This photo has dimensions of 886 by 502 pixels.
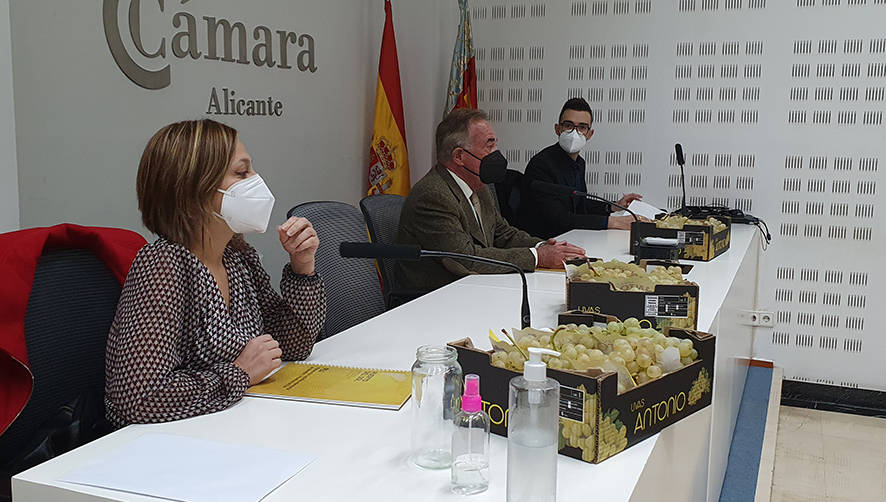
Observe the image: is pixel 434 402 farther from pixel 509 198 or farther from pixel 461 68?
pixel 461 68

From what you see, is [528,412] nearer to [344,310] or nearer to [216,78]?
[344,310]

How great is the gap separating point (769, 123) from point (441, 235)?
7.33 feet

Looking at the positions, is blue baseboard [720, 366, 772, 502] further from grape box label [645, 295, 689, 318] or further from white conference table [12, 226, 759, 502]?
grape box label [645, 295, 689, 318]

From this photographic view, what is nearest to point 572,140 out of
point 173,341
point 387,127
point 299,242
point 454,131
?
point 387,127

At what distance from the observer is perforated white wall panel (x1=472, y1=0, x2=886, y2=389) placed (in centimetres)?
392

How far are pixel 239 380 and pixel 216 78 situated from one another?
202cm

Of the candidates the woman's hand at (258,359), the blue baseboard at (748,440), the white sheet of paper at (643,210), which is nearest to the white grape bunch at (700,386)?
the woman's hand at (258,359)

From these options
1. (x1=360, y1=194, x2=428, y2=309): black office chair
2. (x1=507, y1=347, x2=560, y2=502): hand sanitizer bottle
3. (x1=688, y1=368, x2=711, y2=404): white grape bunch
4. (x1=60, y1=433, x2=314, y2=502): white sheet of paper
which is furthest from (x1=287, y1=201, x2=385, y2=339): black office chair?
(x1=507, y1=347, x2=560, y2=502): hand sanitizer bottle

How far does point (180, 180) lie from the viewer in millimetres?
1486

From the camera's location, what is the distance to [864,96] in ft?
12.7

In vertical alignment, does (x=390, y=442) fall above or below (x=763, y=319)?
above

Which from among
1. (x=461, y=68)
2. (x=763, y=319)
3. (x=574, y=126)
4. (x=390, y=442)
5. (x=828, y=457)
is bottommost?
(x=828, y=457)

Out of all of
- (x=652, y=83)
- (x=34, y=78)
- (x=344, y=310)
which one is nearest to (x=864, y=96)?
(x=652, y=83)

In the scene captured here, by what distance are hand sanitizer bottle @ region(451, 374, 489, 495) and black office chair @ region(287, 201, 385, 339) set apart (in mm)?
1272
